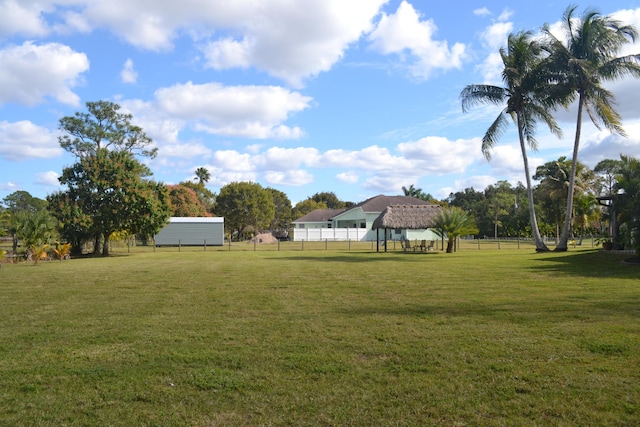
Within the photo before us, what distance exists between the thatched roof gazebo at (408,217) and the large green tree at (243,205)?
35.7 metres

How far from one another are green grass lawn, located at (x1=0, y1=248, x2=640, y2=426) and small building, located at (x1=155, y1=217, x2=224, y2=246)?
37.4 metres

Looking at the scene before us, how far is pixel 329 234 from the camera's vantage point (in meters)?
60.8

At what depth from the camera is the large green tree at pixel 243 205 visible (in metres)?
69.3

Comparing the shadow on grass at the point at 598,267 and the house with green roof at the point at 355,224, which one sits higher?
the house with green roof at the point at 355,224

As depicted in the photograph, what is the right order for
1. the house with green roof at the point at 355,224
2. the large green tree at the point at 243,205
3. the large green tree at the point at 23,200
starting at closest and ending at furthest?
the house with green roof at the point at 355,224 < the large green tree at the point at 243,205 < the large green tree at the point at 23,200

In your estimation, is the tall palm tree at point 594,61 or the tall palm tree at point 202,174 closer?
the tall palm tree at point 594,61

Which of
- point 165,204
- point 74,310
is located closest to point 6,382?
point 74,310

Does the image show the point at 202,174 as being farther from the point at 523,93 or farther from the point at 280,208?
the point at 523,93

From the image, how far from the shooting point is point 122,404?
4.62 m

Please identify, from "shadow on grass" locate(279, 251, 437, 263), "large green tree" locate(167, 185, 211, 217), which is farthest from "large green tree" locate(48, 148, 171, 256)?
"large green tree" locate(167, 185, 211, 217)

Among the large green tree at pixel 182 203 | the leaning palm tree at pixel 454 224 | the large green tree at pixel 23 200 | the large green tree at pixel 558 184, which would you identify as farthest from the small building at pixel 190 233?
the large green tree at pixel 23 200

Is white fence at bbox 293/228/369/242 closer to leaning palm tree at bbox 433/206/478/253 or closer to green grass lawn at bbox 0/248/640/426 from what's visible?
leaning palm tree at bbox 433/206/478/253

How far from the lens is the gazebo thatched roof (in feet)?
116

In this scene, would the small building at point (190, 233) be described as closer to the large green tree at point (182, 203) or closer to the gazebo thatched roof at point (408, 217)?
the large green tree at point (182, 203)
